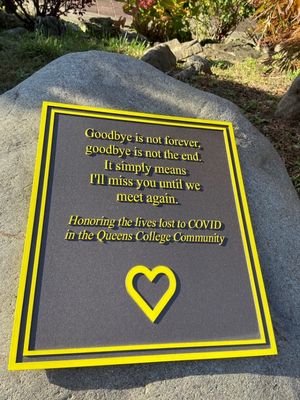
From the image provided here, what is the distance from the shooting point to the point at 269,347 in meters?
1.76

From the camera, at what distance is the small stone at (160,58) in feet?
16.4

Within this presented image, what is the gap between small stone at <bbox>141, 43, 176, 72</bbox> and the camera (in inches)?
196

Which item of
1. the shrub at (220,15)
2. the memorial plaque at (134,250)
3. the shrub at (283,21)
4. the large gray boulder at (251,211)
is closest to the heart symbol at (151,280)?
the memorial plaque at (134,250)

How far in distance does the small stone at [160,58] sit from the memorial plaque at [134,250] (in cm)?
298

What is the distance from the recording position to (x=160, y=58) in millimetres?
5117

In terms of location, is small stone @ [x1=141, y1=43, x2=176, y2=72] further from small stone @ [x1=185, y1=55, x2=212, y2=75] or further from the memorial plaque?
the memorial plaque

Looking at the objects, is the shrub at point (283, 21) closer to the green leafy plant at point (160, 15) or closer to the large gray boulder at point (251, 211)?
the large gray boulder at point (251, 211)

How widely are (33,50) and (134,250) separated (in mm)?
3993

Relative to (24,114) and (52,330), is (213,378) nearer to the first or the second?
(52,330)

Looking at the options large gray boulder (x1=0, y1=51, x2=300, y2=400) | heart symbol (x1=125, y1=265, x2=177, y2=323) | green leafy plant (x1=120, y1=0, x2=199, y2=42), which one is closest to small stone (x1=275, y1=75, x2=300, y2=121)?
large gray boulder (x1=0, y1=51, x2=300, y2=400)

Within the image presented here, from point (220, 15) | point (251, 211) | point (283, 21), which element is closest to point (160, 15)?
point (220, 15)

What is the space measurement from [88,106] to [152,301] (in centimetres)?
127

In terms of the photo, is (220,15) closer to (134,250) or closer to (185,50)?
(185,50)

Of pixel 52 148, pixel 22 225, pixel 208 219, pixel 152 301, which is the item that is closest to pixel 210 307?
pixel 152 301
